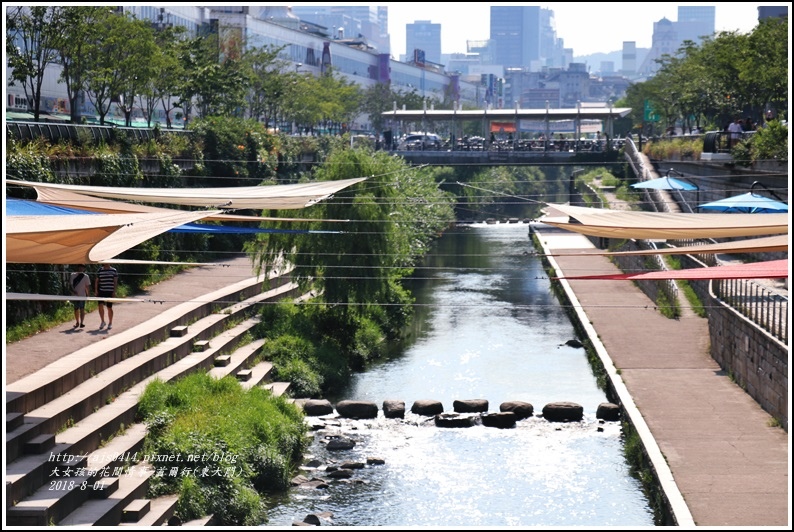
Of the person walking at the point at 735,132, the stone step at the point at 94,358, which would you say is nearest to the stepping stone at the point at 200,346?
the stone step at the point at 94,358

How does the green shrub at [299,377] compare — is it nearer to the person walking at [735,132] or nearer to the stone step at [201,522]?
the stone step at [201,522]

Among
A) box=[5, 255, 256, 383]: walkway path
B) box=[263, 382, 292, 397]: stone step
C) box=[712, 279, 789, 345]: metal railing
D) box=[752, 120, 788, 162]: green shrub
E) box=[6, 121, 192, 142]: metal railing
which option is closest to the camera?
box=[5, 255, 256, 383]: walkway path

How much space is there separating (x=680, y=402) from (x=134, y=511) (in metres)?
13.8

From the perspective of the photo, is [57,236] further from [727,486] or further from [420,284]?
[420,284]

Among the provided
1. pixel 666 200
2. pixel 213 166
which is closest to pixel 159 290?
pixel 213 166

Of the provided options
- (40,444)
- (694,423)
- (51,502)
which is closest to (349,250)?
(694,423)

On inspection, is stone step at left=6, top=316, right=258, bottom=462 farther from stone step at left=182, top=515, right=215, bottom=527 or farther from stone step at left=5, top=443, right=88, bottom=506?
stone step at left=182, top=515, right=215, bottom=527

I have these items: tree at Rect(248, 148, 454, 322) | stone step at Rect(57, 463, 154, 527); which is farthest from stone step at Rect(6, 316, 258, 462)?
tree at Rect(248, 148, 454, 322)

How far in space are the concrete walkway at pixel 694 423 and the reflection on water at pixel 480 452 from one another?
41.0 inches

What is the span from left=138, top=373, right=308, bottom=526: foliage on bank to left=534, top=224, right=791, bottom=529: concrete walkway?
280 inches

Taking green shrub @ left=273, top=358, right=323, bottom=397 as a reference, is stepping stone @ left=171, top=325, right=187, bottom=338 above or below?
above

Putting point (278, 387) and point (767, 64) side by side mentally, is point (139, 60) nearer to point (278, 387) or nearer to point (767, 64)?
point (278, 387)

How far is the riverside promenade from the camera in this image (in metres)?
20.2

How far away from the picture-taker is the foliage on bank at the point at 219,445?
2100 centimetres
